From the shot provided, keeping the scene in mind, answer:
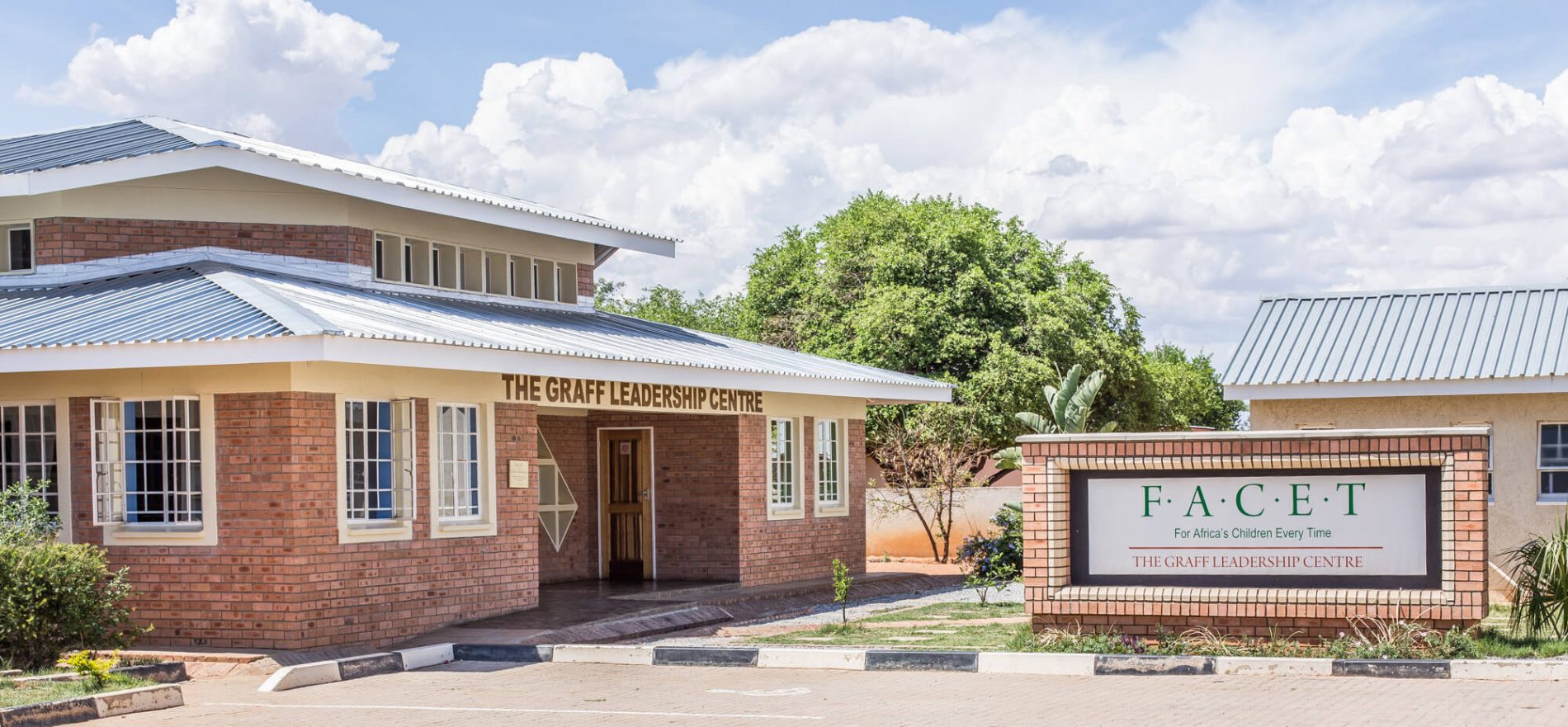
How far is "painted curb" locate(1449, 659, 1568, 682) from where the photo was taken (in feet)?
36.9

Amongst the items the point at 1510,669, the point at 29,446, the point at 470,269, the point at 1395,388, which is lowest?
the point at 1510,669

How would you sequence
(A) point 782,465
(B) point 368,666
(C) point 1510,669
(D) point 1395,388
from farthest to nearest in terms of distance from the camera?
(A) point 782,465 → (D) point 1395,388 → (B) point 368,666 → (C) point 1510,669

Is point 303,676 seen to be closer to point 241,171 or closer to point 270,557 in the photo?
point 270,557

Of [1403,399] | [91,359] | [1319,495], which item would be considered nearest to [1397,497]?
[1319,495]

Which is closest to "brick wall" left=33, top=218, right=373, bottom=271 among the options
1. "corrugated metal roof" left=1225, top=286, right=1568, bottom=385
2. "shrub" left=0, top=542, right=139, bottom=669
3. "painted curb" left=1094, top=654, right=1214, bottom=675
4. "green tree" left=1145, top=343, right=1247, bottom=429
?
"shrub" left=0, top=542, right=139, bottom=669

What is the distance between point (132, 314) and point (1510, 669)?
11633 mm

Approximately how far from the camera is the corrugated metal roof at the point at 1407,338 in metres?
20.5

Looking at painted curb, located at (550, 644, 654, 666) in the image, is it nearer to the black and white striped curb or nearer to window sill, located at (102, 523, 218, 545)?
the black and white striped curb

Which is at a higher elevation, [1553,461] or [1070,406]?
[1070,406]

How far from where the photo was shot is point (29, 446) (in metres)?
15.2

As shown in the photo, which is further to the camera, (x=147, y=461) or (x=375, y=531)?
(x=375, y=531)

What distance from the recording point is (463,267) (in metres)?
20.0

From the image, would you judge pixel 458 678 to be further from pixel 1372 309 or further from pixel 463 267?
pixel 1372 309

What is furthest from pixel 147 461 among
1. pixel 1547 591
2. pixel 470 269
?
pixel 1547 591
